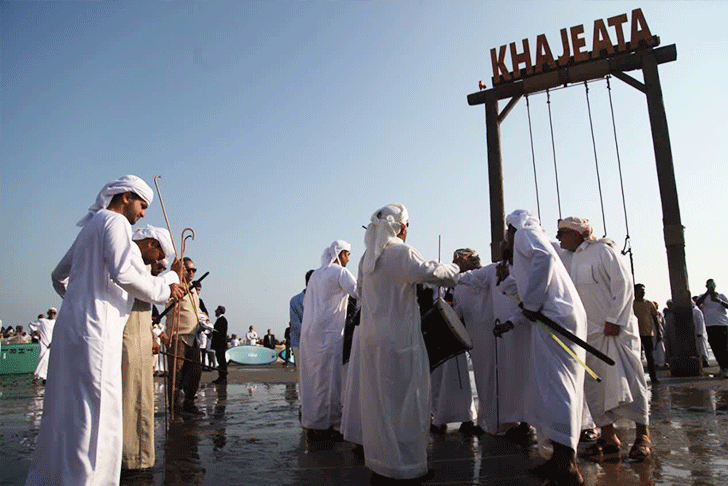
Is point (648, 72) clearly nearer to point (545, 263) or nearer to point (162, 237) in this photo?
point (545, 263)

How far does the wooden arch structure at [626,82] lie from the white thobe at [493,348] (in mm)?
4788

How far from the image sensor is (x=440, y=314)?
422 cm

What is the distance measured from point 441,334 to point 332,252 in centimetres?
231

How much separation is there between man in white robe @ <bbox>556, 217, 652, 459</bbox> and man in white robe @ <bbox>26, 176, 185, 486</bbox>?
3.48 metres

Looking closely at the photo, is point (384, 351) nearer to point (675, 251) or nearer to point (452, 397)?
point (452, 397)

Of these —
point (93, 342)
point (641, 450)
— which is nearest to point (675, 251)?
point (641, 450)

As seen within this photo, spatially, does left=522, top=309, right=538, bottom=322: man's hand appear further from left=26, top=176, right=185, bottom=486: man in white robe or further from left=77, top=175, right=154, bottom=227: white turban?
left=77, top=175, right=154, bottom=227: white turban

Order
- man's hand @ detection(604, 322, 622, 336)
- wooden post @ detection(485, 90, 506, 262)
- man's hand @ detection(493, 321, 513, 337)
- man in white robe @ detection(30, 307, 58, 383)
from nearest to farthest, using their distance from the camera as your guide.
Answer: man's hand @ detection(493, 321, 513, 337) → man's hand @ detection(604, 322, 622, 336) → wooden post @ detection(485, 90, 506, 262) → man in white robe @ detection(30, 307, 58, 383)

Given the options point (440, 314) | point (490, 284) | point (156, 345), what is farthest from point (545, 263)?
point (156, 345)

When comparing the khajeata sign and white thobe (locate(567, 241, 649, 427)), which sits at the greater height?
the khajeata sign

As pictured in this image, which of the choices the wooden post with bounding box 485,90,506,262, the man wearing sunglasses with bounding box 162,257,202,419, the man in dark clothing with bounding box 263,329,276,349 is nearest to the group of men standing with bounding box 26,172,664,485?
the man wearing sunglasses with bounding box 162,257,202,419

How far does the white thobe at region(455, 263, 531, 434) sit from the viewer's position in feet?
17.7

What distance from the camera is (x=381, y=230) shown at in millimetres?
4035

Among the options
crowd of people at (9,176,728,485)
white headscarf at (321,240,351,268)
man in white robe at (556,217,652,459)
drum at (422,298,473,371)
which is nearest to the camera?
crowd of people at (9,176,728,485)
